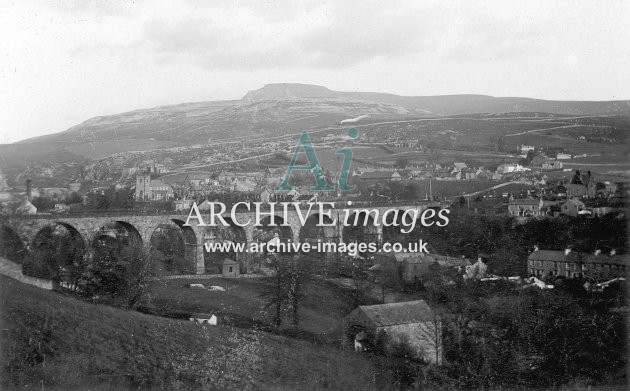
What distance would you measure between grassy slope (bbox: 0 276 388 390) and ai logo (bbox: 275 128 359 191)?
23.1 ft

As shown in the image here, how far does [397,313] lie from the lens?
62.0 ft

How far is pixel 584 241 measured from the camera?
23875mm

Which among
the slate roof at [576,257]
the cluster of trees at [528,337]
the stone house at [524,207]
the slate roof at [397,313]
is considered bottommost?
the cluster of trees at [528,337]

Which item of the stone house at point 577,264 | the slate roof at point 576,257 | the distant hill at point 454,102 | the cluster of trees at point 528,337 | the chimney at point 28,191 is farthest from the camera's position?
the chimney at point 28,191

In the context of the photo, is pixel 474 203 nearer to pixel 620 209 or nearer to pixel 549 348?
pixel 620 209

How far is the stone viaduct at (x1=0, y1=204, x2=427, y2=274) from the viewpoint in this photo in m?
24.4

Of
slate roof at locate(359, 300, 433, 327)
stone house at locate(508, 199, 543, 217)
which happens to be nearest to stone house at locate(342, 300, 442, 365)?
slate roof at locate(359, 300, 433, 327)

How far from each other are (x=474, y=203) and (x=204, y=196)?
12311 millimetres

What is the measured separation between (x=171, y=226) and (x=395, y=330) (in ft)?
54.8

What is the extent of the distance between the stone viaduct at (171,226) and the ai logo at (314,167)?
106 centimetres

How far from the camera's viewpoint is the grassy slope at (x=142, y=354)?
41.7 ft

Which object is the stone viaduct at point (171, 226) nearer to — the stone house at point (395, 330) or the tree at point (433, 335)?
the stone house at point (395, 330)

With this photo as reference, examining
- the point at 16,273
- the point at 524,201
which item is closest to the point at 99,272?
the point at 16,273

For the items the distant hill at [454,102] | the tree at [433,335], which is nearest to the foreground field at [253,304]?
the tree at [433,335]
